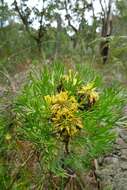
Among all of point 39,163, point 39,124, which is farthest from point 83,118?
point 39,163

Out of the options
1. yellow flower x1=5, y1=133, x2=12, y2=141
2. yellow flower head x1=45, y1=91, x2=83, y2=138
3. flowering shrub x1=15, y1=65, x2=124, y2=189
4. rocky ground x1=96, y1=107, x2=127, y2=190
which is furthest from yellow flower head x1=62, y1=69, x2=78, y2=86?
rocky ground x1=96, y1=107, x2=127, y2=190

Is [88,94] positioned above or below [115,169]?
above

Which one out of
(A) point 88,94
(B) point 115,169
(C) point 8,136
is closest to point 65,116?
(A) point 88,94

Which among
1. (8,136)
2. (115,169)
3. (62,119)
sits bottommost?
(115,169)

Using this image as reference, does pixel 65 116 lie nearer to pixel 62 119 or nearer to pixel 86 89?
pixel 62 119

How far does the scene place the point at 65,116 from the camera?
196cm

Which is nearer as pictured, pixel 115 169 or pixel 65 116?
pixel 65 116

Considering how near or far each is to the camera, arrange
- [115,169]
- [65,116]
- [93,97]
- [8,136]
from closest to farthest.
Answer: [65,116] → [93,97] → [8,136] → [115,169]

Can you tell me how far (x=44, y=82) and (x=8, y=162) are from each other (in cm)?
48

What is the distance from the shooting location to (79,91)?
2064 mm

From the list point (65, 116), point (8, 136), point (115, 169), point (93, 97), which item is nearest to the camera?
point (65, 116)

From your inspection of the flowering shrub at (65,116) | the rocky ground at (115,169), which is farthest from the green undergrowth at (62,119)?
the rocky ground at (115,169)

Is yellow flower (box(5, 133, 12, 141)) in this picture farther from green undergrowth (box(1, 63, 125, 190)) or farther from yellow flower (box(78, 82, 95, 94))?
yellow flower (box(78, 82, 95, 94))

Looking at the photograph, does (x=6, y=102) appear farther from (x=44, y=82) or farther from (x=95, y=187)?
(x=95, y=187)
